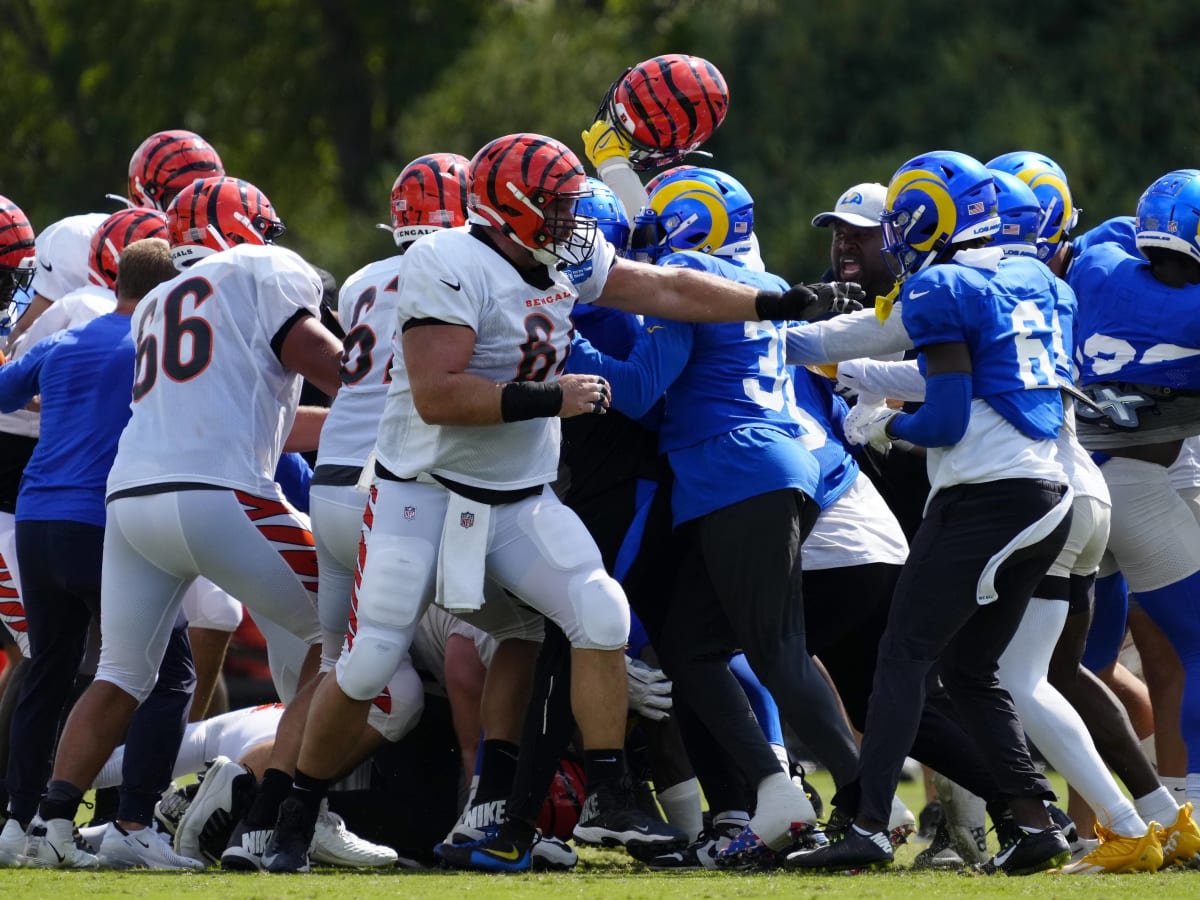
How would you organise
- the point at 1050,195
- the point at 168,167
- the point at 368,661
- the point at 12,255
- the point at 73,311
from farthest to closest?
1. the point at 168,167
2. the point at 12,255
3. the point at 73,311
4. the point at 1050,195
5. the point at 368,661

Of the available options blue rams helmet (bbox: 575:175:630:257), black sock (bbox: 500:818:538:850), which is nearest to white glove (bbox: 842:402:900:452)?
blue rams helmet (bbox: 575:175:630:257)

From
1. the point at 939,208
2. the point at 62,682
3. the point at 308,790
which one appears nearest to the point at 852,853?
the point at 308,790

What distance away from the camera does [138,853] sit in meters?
5.84

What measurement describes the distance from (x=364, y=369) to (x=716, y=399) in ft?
3.45

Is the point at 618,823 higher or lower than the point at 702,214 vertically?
lower

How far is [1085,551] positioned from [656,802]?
161cm

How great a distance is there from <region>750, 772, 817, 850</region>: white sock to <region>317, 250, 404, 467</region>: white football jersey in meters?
1.53

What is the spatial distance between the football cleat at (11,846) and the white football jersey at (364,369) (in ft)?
4.69

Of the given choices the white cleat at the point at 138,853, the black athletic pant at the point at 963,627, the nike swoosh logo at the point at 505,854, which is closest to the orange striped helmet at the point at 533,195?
the black athletic pant at the point at 963,627

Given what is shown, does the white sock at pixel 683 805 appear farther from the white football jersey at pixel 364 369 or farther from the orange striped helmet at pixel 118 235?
the orange striped helmet at pixel 118 235

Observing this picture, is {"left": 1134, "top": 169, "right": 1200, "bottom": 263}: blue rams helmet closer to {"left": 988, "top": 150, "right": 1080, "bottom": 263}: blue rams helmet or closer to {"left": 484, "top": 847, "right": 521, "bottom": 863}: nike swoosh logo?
{"left": 988, "top": 150, "right": 1080, "bottom": 263}: blue rams helmet

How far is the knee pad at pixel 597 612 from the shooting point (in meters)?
5.23

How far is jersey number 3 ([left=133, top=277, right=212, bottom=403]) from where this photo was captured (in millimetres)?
5660

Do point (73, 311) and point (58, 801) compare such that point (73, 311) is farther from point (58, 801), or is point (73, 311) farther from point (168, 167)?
point (58, 801)
